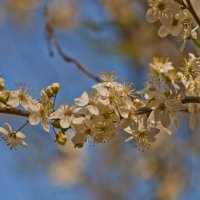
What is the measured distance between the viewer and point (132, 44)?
354cm

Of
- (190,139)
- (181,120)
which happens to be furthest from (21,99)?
(190,139)

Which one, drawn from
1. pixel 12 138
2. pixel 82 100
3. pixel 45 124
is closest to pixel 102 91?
pixel 82 100

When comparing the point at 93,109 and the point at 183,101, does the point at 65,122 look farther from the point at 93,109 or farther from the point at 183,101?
the point at 183,101

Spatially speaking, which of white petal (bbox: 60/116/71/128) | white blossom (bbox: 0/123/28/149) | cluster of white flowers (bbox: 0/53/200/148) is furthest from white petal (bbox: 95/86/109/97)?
white blossom (bbox: 0/123/28/149)

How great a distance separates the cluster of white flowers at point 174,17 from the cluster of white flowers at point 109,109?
2.6 inches

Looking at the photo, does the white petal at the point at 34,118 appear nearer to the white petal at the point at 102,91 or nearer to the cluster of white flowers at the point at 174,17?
the white petal at the point at 102,91

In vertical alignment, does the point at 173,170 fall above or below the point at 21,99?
above

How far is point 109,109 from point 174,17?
315 millimetres

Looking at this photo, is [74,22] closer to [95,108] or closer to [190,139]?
[190,139]

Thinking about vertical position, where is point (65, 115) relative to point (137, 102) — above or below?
below

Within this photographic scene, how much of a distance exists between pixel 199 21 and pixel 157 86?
208 mm

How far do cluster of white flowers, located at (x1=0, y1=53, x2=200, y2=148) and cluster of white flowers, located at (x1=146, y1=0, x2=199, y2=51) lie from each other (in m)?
0.07

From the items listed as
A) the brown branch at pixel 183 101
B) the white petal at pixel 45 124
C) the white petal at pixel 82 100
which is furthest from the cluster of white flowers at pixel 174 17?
the white petal at pixel 45 124

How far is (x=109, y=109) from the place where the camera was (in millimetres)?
1227
